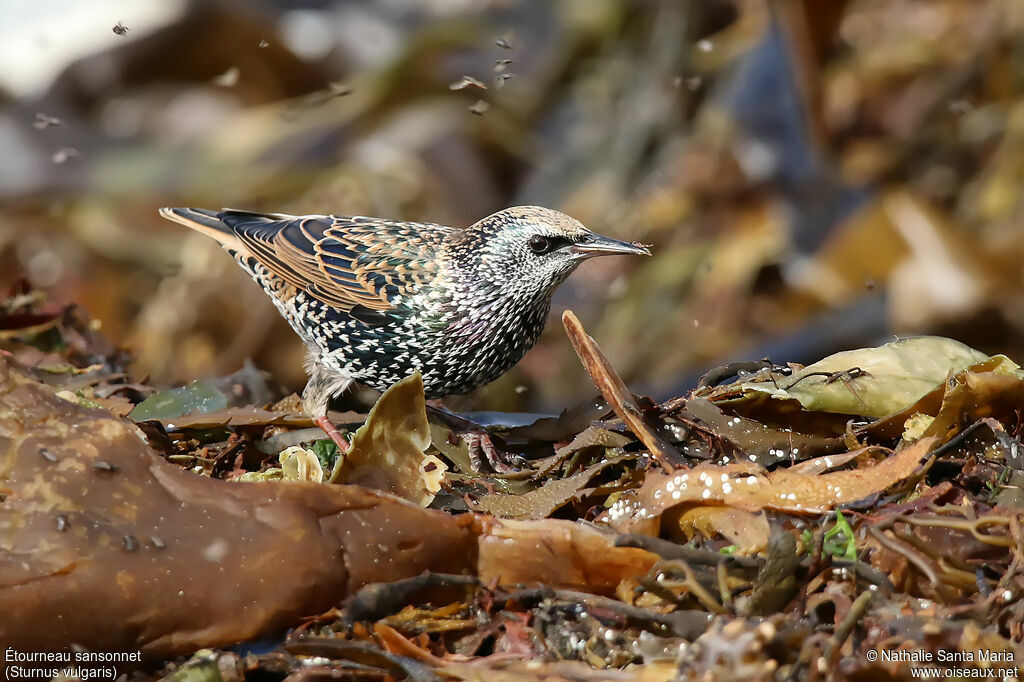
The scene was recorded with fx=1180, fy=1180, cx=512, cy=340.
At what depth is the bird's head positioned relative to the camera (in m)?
4.03

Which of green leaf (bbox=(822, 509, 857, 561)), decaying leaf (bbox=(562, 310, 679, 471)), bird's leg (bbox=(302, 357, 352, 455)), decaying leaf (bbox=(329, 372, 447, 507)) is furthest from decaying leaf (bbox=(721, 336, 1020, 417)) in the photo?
bird's leg (bbox=(302, 357, 352, 455))

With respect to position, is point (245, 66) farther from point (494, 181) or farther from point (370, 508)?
point (370, 508)

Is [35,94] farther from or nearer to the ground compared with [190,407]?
nearer to the ground

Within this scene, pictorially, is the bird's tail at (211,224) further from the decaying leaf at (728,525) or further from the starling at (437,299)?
the decaying leaf at (728,525)

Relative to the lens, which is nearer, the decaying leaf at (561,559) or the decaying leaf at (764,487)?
the decaying leaf at (561,559)

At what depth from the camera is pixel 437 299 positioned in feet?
13.4

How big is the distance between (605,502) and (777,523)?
1.45 feet

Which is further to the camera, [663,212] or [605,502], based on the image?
[663,212]

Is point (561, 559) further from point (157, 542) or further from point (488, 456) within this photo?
point (488, 456)

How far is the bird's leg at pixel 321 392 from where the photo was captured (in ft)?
11.5

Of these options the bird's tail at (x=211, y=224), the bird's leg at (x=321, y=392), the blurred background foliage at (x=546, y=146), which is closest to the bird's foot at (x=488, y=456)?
the bird's leg at (x=321, y=392)

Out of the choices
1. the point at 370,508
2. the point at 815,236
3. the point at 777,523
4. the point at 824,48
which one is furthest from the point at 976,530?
the point at 824,48

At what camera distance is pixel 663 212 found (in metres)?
6.91

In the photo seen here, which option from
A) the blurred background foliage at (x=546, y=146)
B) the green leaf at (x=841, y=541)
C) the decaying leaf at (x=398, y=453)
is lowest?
the blurred background foliage at (x=546, y=146)
